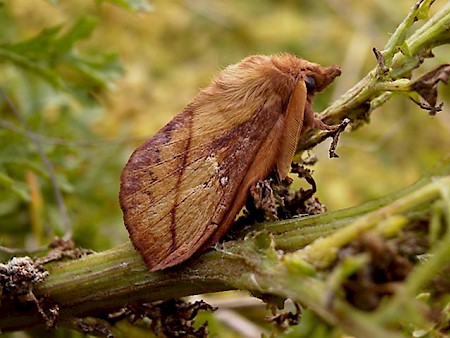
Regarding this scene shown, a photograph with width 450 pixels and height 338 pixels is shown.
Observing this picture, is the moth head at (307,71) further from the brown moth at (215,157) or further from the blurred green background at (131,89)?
the blurred green background at (131,89)

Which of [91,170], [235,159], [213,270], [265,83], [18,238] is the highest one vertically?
[91,170]

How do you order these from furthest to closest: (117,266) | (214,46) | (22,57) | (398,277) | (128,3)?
(214,46) → (22,57) → (128,3) → (117,266) → (398,277)

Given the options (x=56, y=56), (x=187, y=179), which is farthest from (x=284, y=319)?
(x=56, y=56)

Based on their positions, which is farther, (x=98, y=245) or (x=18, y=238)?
(x=18, y=238)

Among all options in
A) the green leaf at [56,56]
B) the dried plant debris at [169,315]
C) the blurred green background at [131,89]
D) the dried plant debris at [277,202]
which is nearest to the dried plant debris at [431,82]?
the dried plant debris at [277,202]

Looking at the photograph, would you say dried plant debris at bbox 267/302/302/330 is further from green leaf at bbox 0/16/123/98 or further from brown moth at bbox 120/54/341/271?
green leaf at bbox 0/16/123/98

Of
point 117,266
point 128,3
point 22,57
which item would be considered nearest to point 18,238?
point 22,57

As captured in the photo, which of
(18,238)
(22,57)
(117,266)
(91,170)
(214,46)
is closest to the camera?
(117,266)

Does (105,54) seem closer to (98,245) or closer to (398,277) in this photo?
(98,245)

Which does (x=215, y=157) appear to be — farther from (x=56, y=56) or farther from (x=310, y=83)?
(x=56, y=56)
